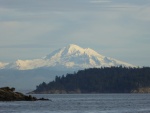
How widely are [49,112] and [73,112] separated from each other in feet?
18.1

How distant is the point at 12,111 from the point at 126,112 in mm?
26792

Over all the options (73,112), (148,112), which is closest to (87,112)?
(73,112)

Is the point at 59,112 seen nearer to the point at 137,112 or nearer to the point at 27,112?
the point at 27,112

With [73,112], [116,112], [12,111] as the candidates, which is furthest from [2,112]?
[116,112]

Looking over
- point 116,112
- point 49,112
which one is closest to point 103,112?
point 116,112

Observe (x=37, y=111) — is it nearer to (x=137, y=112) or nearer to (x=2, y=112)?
(x=2, y=112)

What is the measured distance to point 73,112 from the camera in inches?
5861

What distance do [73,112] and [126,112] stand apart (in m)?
12.1

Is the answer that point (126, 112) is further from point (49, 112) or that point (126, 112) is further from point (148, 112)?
point (49, 112)

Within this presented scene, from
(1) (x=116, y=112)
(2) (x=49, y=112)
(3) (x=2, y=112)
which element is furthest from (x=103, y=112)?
(3) (x=2, y=112)

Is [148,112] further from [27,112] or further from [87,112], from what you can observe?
[27,112]

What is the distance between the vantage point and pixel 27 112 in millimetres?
148750

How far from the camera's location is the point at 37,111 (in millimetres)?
151750

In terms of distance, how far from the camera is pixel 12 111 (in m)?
152
